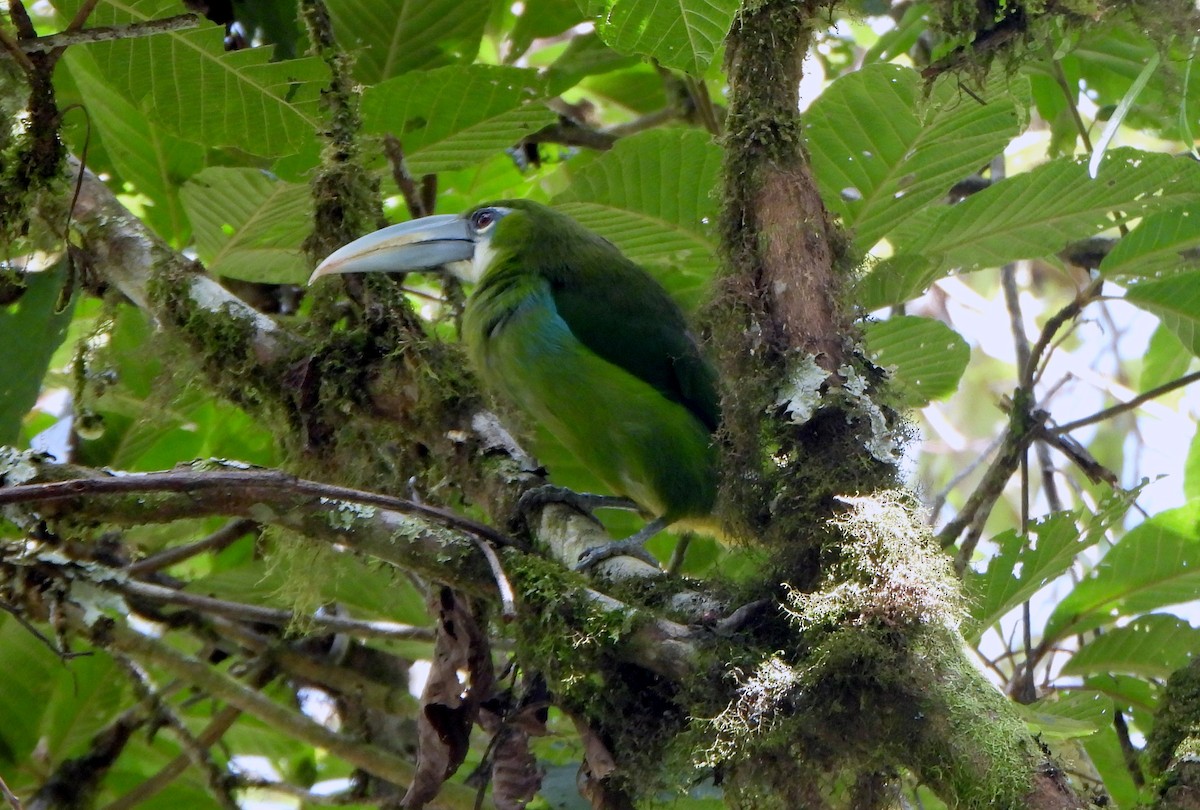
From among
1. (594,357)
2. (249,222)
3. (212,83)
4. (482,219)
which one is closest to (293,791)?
(594,357)

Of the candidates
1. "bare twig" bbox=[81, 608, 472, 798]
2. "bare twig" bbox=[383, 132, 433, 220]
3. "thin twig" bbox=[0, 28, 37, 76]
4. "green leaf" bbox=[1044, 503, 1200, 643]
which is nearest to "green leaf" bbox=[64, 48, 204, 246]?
"bare twig" bbox=[383, 132, 433, 220]

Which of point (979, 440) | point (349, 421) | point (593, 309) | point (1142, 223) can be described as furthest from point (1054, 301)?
point (349, 421)

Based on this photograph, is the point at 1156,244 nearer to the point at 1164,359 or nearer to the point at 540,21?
the point at 1164,359

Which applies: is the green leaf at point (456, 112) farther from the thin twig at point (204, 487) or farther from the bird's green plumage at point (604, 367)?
the thin twig at point (204, 487)

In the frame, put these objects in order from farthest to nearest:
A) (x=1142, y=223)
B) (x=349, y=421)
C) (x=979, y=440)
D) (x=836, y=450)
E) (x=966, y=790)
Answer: (x=979, y=440)
(x=1142, y=223)
(x=349, y=421)
(x=836, y=450)
(x=966, y=790)

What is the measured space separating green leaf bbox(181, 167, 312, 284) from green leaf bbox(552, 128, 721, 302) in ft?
2.19

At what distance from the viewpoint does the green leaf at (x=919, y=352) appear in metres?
2.86

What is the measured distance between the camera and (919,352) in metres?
2.94

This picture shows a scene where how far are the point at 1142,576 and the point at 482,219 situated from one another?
1911mm

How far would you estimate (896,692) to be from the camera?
1521 millimetres

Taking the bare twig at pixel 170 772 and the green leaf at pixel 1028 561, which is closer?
the green leaf at pixel 1028 561

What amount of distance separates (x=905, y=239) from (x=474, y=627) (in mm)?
1588

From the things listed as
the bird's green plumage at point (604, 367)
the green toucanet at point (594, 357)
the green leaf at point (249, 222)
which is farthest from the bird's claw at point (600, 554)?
the green leaf at point (249, 222)

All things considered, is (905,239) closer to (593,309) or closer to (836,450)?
(593,309)
